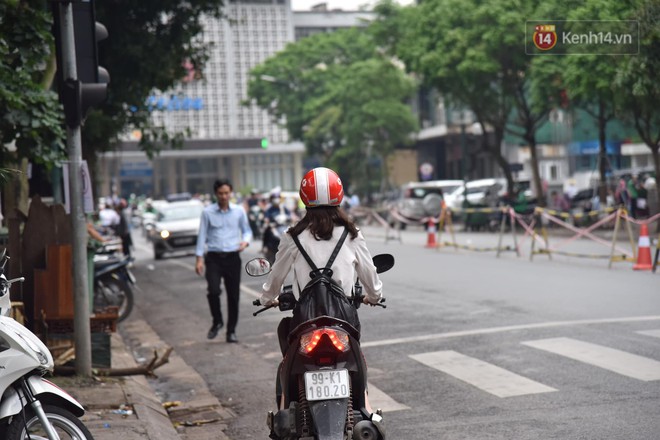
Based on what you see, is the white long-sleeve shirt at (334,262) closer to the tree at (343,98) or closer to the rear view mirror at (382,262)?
the rear view mirror at (382,262)

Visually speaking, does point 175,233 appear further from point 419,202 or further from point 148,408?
point 148,408

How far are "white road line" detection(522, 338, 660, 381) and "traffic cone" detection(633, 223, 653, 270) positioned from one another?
8495 mm

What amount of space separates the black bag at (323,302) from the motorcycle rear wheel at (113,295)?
9.33 meters

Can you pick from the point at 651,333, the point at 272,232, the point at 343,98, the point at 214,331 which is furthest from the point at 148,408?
the point at 343,98

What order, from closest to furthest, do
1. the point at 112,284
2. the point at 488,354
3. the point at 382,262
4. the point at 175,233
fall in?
the point at 382,262
the point at 488,354
the point at 112,284
the point at 175,233

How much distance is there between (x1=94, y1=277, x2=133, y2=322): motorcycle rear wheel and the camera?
47.2ft

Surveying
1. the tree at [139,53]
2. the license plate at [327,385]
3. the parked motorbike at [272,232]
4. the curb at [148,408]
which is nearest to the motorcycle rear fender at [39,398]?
the license plate at [327,385]

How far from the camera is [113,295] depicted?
14617 millimetres

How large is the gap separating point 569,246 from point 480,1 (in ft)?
44.1

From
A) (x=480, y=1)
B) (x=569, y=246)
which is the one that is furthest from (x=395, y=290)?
(x=480, y=1)

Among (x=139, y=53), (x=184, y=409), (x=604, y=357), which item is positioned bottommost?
(x=184, y=409)

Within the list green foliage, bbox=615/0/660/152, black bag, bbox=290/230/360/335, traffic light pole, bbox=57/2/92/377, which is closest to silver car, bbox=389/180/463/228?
green foliage, bbox=615/0/660/152

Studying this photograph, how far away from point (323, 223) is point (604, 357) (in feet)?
15.8

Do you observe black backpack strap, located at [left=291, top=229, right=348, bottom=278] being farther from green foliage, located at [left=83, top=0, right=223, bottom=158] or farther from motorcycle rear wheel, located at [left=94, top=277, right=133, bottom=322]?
green foliage, located at [left=83, top=0, right=223, bottom=158]
